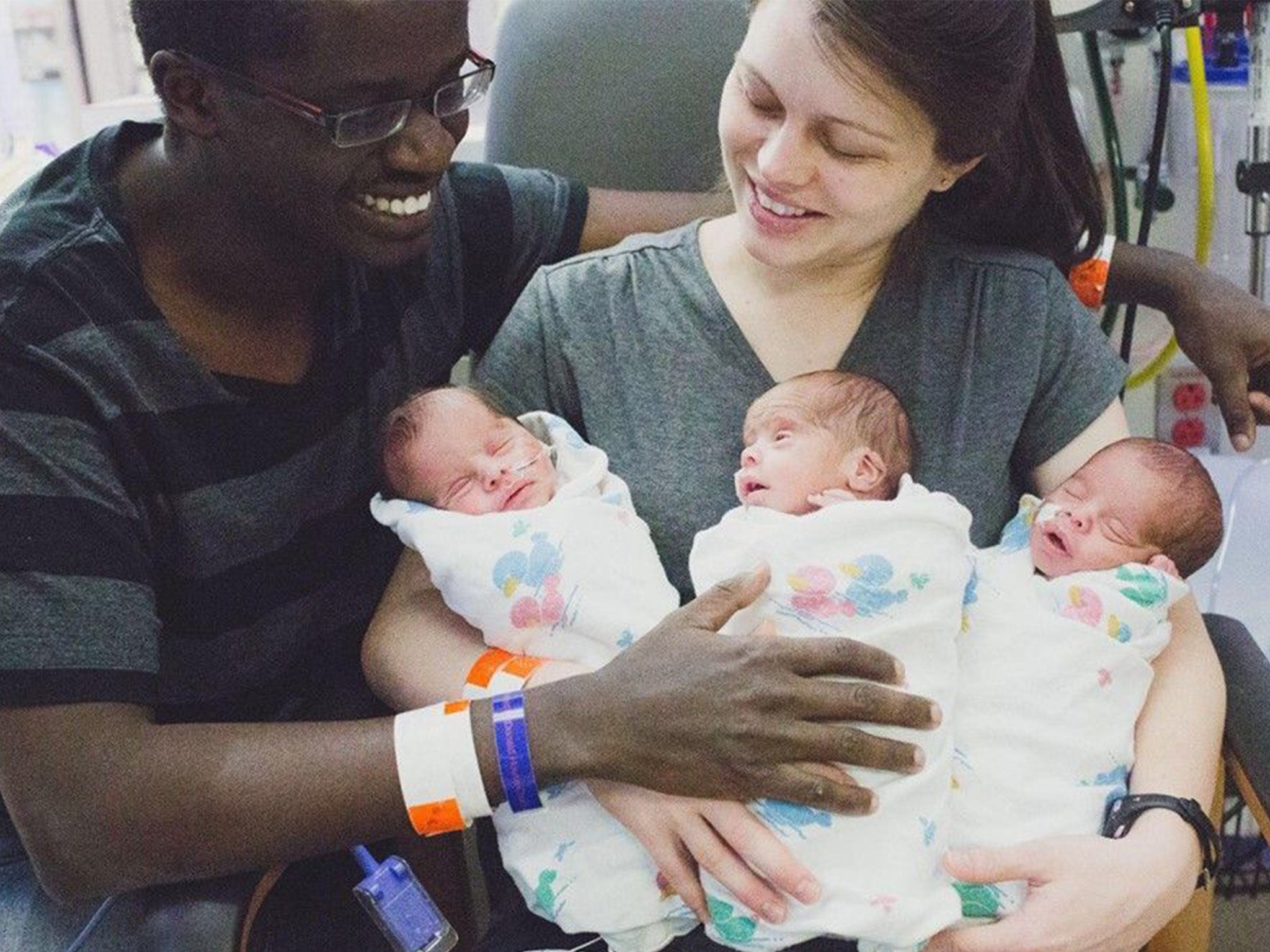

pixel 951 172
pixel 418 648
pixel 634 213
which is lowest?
pixel 418 648

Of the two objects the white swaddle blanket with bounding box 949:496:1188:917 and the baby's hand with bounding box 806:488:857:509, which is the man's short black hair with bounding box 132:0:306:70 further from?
the white swaddle blanket with bounding box 949:496:1188:917

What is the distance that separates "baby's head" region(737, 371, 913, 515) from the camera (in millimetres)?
1372

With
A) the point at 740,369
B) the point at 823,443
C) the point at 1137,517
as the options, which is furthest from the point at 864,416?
the point at 1137,517

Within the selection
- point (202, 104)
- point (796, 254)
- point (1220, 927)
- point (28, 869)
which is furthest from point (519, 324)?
point (1220, 927)

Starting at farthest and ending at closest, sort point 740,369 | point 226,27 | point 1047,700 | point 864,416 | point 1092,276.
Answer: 1. point 1092,276
2. point 740,369
3. point 864,416
4. point 1047,700
5. point 226,27

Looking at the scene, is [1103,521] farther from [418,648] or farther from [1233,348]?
[418,648]

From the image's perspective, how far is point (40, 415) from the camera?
3.92 feet

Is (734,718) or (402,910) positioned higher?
(734,718)

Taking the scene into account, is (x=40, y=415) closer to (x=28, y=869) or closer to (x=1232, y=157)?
(x=28, y=869)

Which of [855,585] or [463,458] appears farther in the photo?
[463,458]

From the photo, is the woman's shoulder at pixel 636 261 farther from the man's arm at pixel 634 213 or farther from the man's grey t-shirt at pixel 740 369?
the man's arm at pixel 634 213

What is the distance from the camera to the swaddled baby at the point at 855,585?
3.93 feet

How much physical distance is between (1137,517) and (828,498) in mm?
327

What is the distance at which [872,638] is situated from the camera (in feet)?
4.11
